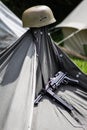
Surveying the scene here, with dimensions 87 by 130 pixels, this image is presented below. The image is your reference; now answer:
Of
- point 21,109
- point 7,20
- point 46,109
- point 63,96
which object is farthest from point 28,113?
point 7,20

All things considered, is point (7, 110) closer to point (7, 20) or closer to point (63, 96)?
point (63, 96)

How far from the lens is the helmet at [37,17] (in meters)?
4.64

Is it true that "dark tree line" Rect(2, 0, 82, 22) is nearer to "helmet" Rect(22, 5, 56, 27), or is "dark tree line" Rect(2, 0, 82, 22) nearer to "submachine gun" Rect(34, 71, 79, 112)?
"submachine gun" Rect(34, 71, 79, 112)

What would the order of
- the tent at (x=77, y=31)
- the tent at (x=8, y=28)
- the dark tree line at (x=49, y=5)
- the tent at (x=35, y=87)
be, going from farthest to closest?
the dark tree line at (x=49, y=5) → the tent at (x=77, y=31) → the tent at (x=8, y=28) → the tent at (x=35, y=87)

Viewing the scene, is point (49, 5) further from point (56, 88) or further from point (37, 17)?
point (37, 17)

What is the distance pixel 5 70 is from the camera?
459 cm

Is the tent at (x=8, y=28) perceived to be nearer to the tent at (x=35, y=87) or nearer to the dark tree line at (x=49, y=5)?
the tent at (x=35, y=87)

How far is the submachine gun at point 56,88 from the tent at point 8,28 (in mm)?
2278

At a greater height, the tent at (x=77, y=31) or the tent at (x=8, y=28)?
the tent at (x=8, y=28)

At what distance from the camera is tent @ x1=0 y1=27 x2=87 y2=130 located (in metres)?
4.23

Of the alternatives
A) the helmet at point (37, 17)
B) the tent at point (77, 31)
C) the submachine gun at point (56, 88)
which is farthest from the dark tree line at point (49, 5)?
the helmet at point (37, 17)

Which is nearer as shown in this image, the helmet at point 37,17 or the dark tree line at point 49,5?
the helmet at point 37,17

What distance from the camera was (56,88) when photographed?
16.4ft

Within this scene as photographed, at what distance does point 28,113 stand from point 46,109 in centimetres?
46
